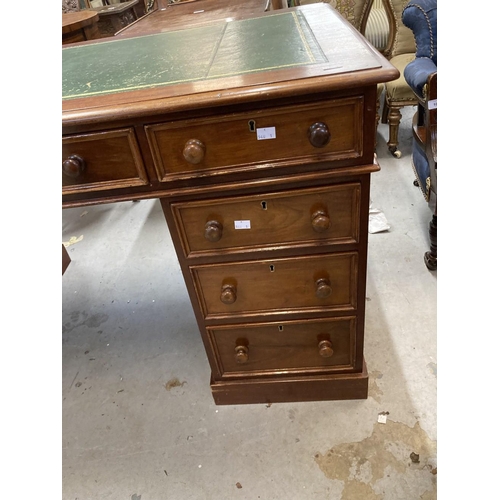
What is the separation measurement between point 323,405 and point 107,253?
1.42 m

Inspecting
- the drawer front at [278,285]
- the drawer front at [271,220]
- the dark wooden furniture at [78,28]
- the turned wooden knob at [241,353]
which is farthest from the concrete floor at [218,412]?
the dark wooden furniture at [78,28]

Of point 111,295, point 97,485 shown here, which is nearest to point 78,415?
point 97,485

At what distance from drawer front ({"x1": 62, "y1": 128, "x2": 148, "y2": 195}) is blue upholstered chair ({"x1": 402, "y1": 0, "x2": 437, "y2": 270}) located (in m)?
1.13

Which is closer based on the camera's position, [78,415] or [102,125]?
[102,125]

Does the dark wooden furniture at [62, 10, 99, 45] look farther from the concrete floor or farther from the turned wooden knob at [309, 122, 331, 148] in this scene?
the turned wooden knob at [309, 122, 331, 148]

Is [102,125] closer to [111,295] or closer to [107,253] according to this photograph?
[111,295]

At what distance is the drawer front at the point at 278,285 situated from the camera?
101 centimetres

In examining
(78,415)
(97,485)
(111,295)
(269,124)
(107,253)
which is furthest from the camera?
(107,253)

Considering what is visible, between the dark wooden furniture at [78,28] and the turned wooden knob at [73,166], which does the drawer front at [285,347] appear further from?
the dark wooden furniture at [78,28]

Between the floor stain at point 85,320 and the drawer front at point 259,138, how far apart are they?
113cm

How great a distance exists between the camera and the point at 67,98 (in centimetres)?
88

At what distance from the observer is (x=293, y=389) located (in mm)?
1273

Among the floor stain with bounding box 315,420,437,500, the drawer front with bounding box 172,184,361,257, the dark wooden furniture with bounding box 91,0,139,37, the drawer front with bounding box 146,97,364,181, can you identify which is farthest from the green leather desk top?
the dark wooden furniture with bounding box 91,0,139,37

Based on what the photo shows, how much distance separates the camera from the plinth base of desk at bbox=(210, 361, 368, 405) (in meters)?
1.25
